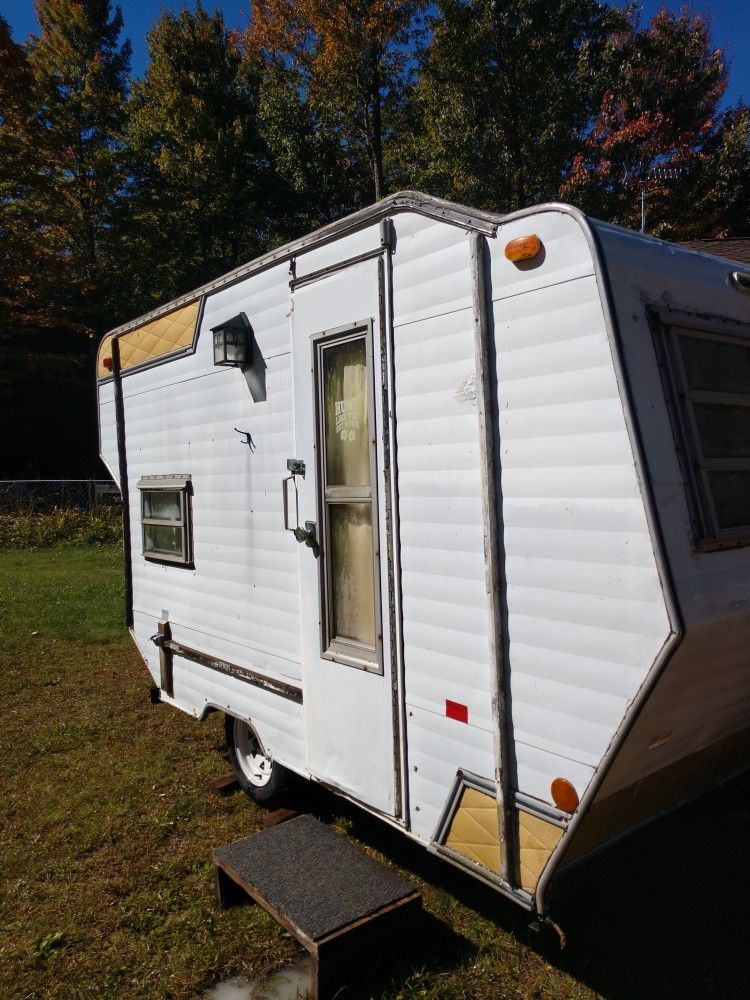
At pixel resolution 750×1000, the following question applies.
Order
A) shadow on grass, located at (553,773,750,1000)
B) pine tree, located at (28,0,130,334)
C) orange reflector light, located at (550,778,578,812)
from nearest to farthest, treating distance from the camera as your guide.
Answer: orange reflector light, located at (550,778,578,812)
shadow on grass, located at (553,773,750,1000)
pine tree, located at (28,0,130,334)

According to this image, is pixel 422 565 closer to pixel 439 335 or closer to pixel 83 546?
pixel 439 335

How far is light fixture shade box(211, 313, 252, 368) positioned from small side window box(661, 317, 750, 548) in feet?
7.87

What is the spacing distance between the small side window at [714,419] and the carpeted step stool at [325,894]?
6.57ft

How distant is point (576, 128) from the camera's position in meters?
17.7

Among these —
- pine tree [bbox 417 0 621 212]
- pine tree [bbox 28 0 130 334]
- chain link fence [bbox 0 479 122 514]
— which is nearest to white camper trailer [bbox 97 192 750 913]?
chain link fence [bbox 0 479 122 514]

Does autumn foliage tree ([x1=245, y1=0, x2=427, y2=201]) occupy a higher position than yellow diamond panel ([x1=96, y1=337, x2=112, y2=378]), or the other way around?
autumn foliage tree ([x1=245, y1=0, x2=427, y2=201])

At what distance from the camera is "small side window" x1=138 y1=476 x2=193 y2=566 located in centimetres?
498

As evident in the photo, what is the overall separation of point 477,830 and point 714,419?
1747mm

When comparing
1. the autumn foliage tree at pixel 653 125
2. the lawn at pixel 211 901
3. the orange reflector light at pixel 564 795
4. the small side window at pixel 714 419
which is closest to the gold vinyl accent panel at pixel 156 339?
the lawn at pixel 211 901

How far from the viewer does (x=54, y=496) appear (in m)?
17.6

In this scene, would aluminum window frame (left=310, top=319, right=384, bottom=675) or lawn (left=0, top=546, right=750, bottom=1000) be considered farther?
aluminum window frame (left=310, top=319, right=384, bottom=675)

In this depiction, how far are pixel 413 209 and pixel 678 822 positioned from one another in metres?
3.59

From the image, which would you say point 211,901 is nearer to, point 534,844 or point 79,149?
point 534,844

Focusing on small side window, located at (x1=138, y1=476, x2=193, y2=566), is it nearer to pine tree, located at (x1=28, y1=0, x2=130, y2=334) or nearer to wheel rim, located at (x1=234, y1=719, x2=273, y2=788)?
wheel rim, located at (x1=234, y1=719, x2=273, y2=788)
